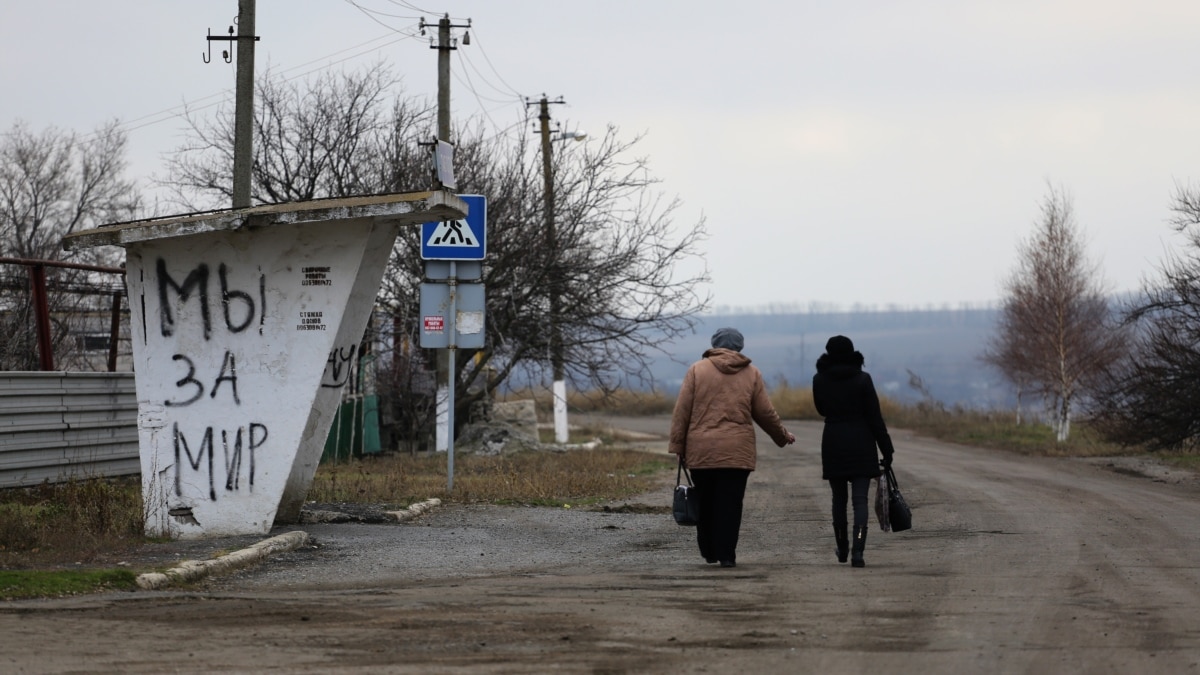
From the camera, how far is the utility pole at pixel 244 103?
17.1m

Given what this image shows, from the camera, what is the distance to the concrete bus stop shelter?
37.8 feet

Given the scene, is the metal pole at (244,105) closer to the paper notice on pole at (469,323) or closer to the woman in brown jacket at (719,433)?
the paper notice on pole at (469,323)

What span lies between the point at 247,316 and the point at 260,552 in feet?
7.41

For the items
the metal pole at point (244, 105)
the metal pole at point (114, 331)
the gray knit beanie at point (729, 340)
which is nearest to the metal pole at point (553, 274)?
the metal pole at point (244, 105)

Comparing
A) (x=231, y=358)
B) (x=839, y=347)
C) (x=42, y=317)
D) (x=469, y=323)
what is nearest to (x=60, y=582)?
(x=231, y=358)

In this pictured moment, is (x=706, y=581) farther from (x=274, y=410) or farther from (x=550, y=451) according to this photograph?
(x=550, y=451)

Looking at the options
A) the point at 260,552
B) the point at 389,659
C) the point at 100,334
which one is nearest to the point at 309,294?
the point at 260,552

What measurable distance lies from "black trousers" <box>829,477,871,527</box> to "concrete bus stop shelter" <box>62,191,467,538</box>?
152 inches

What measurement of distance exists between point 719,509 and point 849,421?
4.09 feet

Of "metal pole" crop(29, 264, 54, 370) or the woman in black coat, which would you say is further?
"metal pole" crop(29, 264, 54, 370)

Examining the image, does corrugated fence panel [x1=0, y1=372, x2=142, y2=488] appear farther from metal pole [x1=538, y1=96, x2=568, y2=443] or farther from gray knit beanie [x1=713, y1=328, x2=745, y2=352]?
metal pole [x1=538, y1=96, x2=568, y2=443]

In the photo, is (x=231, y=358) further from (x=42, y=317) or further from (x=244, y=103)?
(x=244, y=103)

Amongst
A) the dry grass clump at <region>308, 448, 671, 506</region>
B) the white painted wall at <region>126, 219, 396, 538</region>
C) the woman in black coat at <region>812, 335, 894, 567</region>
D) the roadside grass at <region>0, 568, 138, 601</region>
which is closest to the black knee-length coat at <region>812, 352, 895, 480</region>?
the woman in black coat at <region>812, 335, 894, 567</region>

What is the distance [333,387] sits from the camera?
41.2 ft
